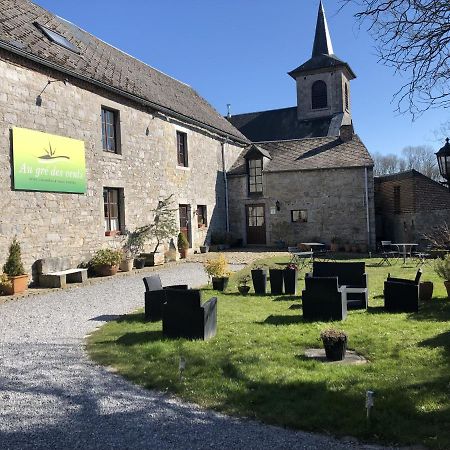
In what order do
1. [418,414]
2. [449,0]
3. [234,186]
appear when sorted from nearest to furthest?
1. [418,414]
2. [449,0]
3. [234,186]

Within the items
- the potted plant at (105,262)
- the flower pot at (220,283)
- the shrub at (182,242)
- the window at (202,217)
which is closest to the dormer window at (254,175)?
the window at (202,217)

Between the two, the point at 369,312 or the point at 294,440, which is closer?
the point at 294,440

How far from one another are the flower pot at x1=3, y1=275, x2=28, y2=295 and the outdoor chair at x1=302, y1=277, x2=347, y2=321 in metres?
6.86

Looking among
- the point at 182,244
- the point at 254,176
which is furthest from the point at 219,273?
the point at 254,176

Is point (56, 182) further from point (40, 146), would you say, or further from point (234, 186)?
point (234, 186)

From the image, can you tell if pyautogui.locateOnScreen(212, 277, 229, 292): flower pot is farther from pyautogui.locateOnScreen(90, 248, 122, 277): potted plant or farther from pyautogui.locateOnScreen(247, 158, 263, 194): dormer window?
pyautogui.locateOnScreen(247, 158, 263, 194): dormer window

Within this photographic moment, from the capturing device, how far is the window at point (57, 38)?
46.2ft

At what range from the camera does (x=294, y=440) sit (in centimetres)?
366

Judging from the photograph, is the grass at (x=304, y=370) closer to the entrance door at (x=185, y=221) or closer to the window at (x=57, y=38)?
Answer: the window at (x=57, y=38)

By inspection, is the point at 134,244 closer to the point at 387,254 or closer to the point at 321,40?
the point at 387,254

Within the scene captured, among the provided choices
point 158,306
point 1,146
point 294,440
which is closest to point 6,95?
point 1,146

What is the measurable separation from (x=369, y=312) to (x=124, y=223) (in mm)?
9858

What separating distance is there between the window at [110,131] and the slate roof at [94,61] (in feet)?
2.89

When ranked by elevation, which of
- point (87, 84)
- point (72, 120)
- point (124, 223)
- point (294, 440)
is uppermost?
point (87, 84)
